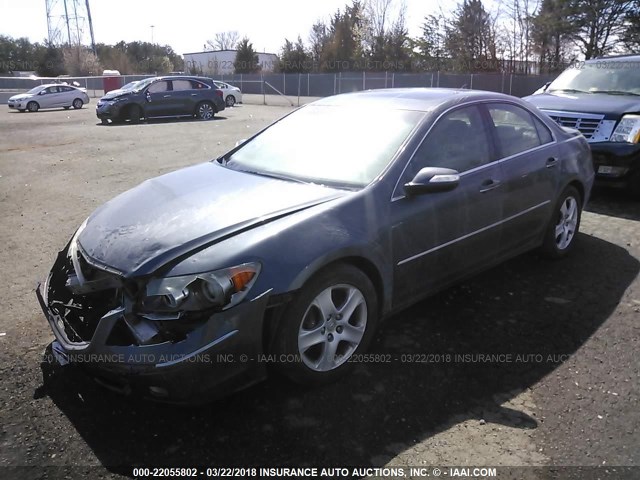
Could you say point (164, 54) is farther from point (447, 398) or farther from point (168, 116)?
point (447, 398)

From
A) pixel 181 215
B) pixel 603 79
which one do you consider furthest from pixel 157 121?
pixel 181 215

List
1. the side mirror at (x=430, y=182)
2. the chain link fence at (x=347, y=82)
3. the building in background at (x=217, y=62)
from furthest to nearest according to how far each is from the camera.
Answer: the building in background at (x=217, y=62), the chain link fence at (x=347, y=82), the side mirror at (x=430, y=182)

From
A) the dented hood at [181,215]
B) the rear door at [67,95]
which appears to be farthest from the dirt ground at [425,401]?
the rear door at [67,95]

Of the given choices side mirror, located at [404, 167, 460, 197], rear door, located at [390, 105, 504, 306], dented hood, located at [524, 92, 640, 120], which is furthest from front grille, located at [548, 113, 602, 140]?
side mirror, located at [404, 167, 460, 197]

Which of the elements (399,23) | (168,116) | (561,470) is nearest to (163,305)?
(561,470)

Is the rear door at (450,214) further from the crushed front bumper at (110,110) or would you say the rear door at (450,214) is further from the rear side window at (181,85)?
the rear side window at (181,85)

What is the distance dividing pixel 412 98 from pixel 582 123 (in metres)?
4.12

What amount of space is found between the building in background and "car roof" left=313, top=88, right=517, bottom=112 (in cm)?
5934

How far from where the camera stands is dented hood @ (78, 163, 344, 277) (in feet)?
9.23

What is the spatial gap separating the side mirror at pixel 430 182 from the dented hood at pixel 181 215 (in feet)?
1.49

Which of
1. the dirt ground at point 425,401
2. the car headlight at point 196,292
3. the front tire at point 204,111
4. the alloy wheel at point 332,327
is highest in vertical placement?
the front tire at point 204,111

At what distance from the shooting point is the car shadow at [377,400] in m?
2.62

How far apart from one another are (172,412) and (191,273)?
0.80 m

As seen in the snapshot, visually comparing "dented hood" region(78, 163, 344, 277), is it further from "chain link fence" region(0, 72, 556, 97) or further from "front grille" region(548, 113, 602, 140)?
"chain link fence" region(0, 72, 556, 97)
